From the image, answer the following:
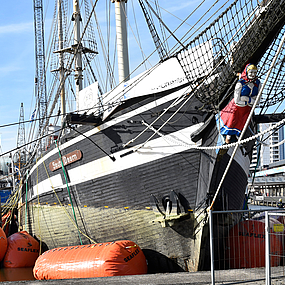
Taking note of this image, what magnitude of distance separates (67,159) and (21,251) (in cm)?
319

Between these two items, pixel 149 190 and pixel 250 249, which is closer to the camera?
pixel 250 249

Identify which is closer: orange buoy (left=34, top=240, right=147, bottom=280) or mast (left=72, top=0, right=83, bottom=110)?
orange buoy (left=34, top=240, right=147, bottom=280)

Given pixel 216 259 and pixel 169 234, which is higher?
pixel 169 234

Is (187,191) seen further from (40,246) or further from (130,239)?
(40,246)

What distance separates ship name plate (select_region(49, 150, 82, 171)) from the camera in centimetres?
861

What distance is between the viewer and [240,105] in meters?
5.28

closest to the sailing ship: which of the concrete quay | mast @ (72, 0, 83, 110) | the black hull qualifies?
the black hull

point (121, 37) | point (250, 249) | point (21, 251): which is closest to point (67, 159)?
point (21, 251)

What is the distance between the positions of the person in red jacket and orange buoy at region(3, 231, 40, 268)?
710 centimetres

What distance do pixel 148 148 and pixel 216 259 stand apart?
269 centimetres

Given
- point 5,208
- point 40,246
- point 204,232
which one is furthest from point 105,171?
point 5,208

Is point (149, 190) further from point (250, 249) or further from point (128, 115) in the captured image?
point (250, 249)

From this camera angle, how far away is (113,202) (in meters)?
7.68

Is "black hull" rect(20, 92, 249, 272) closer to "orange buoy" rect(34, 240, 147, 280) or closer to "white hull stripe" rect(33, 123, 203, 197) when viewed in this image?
"white hull stripe" rect(33, 123, 203, 197)
